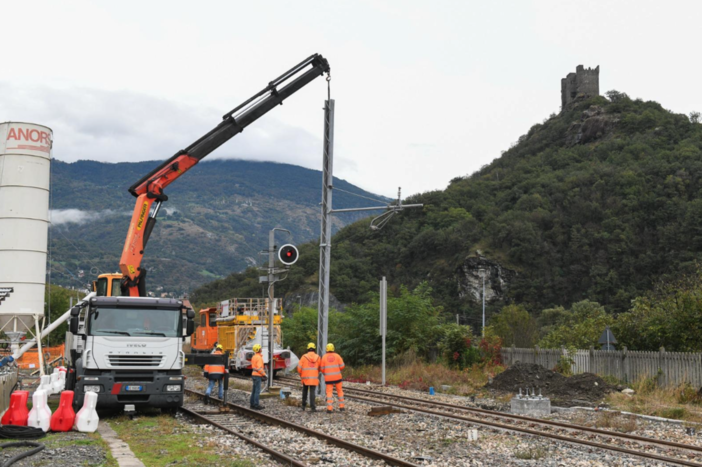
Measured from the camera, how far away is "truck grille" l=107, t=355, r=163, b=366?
52.3ft

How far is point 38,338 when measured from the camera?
26234 mm

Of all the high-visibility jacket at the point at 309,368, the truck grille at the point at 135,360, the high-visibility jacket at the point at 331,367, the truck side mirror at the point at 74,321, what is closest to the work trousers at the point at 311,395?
the high-visibility jacket at the point at 309,368

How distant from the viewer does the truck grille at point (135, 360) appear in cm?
1595

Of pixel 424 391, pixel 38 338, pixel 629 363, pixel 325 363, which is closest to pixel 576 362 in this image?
pixel 629 363

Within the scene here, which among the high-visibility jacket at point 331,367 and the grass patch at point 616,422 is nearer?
the grass patch at point 616,422

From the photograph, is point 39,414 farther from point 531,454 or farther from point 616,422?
point 616,422

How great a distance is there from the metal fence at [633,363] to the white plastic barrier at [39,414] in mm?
17045

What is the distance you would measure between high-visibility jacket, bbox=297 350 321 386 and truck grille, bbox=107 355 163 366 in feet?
11.3

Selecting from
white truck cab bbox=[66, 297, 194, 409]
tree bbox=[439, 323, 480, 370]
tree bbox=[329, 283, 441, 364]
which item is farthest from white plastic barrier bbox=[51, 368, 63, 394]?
tree bbox=[439, 323, 480, 370]

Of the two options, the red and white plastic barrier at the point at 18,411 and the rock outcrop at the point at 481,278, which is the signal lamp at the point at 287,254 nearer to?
the red and white plastic barrier at the point at 18,411

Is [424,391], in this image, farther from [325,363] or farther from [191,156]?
[191,156]

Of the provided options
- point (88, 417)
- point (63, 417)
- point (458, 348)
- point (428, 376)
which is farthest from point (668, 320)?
point (63, 417)

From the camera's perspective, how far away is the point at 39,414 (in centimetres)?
1365

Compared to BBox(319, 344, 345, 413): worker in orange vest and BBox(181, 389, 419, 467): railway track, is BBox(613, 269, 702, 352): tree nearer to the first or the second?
BBox(319, 344, 345, 413): worker in orange vest
